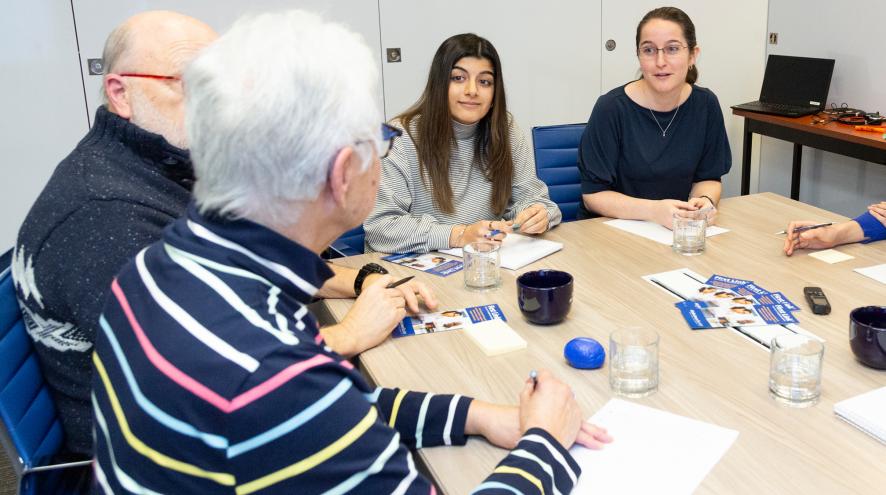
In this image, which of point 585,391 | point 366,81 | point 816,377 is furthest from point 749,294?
point 366,81

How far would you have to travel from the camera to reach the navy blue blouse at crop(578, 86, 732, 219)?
252 cm

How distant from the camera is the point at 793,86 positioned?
4090mm

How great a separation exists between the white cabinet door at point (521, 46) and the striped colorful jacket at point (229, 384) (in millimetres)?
3049

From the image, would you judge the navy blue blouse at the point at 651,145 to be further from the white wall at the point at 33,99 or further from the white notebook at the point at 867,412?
the white wall at the point at 33,99

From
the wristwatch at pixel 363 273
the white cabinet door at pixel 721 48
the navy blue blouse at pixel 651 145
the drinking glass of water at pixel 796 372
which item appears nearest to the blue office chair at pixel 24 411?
the wristwatch at pixel 363 273

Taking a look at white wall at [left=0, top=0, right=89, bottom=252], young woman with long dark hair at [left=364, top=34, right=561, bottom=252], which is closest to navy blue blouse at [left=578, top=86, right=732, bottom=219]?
young woman with long dark hair at [left=364, top=34, right=561, bottom=252]

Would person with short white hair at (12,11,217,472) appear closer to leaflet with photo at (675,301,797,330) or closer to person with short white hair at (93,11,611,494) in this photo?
person with short white hair at (93,11,611,494)

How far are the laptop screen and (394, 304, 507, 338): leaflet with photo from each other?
310cm

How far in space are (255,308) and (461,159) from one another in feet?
5.09

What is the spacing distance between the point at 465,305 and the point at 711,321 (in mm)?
508

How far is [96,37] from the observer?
11.1 feet

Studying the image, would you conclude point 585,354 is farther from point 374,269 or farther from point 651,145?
point 651,145

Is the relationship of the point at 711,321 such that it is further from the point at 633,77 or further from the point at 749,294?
the point at 633,77

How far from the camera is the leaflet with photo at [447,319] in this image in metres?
1.53
